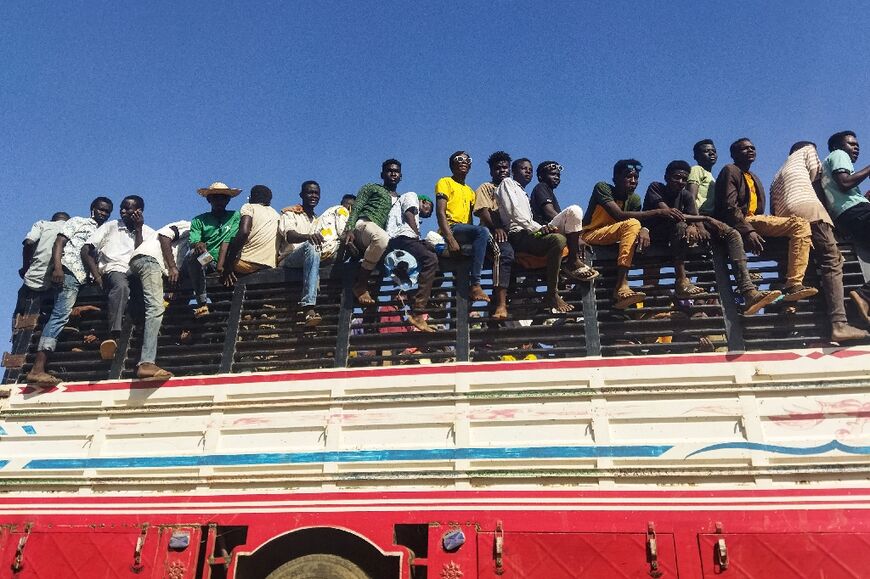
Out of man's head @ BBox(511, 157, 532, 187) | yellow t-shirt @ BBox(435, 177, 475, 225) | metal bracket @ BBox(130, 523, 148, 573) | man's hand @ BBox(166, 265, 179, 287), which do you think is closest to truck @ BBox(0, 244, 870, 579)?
metal bracket @ BBox(130, 523, 148, 573)

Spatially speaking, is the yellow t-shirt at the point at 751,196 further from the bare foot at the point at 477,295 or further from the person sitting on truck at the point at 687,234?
the bare foot at the point at 477,295

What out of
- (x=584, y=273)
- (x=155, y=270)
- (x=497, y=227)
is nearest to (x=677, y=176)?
(x=584, y=273)

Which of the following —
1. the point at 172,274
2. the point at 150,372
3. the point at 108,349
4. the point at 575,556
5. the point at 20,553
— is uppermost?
the point at 172,274

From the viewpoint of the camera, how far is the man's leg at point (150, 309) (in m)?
5.06

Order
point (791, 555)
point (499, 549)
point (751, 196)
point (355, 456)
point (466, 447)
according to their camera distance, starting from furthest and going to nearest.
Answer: point (751, 196) < point (355, 456) < point (466, 447) < point (499, 549) < point (791, 555)

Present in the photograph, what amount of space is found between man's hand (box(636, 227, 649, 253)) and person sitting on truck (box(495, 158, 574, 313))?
55 centimetres

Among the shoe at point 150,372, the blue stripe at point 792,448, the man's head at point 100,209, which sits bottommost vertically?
the blue stripe at point 792,448

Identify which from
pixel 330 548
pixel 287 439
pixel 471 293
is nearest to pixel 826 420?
pixel 471 293

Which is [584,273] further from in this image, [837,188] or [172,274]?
[172,274]

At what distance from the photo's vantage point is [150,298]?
5.53 metres

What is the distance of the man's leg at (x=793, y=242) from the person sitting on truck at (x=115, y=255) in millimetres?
5153

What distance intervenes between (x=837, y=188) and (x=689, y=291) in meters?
1.52

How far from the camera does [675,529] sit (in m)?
3.95

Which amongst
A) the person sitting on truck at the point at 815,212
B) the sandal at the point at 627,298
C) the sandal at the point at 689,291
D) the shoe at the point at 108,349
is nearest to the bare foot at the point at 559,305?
the sandal at the point at 627,298
